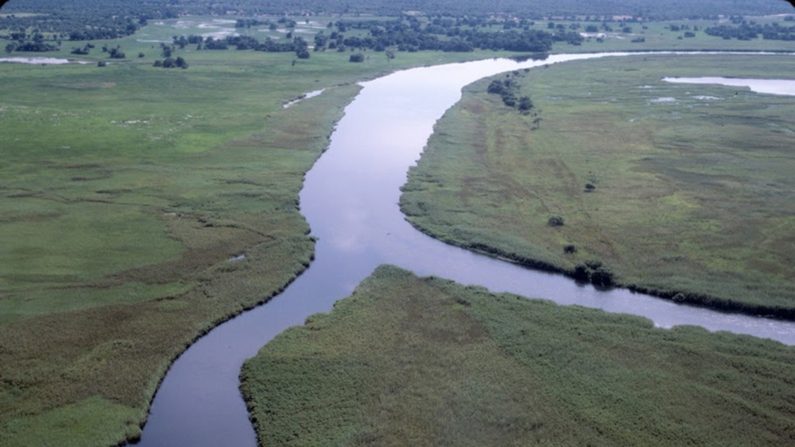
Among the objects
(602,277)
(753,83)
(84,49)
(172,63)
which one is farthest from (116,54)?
(602,277)

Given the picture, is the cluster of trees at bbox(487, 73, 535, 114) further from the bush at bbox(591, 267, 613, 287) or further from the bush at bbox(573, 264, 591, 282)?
the bush at bbox(591, 267, 613, 287)

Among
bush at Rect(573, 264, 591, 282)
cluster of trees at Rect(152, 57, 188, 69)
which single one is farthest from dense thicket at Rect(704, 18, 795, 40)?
bush at Rect(573, 264, 591, 282)

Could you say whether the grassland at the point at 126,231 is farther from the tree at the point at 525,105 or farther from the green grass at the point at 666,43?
the green grass at the point at 666,43

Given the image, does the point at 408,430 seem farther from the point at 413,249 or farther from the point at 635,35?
the point at 635,35

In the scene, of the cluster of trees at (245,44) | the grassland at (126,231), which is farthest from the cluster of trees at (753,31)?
the grassland at (126,231)

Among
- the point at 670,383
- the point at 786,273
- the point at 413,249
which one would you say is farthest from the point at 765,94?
the point at 670,383
